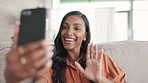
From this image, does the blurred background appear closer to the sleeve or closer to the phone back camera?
the sleeve

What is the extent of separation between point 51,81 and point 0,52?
367 mm

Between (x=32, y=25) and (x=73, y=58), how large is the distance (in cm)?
102

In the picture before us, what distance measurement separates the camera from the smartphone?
46 cm

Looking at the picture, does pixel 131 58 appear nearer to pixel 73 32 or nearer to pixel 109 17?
pixel 73 32

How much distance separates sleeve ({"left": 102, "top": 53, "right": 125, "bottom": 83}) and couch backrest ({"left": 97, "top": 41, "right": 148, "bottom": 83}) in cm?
14

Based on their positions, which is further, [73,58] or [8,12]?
[8,12]

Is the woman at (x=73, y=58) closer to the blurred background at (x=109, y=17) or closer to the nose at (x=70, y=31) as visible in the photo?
the nose at (x=70, y=31)

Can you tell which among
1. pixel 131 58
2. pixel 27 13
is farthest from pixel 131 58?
pixel 27 13

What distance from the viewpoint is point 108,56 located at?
4.87 ft

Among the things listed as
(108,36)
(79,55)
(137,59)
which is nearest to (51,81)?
(79,55)

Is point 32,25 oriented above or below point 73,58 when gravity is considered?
above

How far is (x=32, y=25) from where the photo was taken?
47cm

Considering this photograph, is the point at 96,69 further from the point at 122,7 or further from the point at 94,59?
the point at 122,7

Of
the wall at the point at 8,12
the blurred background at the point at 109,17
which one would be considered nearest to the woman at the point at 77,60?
the wall at the point at 8,12
